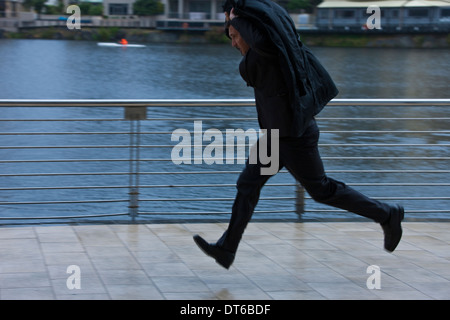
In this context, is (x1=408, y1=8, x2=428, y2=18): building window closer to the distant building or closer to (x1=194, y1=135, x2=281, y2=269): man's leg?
the distant building

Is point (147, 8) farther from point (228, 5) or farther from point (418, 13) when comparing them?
point (228, 5)

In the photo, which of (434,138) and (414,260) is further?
(434,138)

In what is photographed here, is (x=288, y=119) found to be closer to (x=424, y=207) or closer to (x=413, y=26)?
(x=424, y=207)

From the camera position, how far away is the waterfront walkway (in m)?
3.61

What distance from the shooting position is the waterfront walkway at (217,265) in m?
3.61

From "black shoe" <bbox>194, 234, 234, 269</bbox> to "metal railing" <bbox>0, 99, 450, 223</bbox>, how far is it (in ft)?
2.15

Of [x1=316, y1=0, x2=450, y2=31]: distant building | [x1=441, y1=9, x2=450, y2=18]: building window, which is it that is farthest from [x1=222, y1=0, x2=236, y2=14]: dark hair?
[x1=441, y1=9, x2=450, y2=18]: building window

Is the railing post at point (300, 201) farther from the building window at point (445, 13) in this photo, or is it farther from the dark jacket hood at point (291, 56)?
the building window at point (445, 13)

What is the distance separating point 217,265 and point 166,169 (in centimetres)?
1160

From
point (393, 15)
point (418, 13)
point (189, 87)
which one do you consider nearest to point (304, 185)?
point (189, 87)
